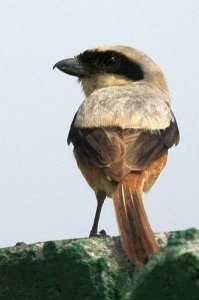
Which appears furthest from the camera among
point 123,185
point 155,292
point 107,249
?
point 123,185

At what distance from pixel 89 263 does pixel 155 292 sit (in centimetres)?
78

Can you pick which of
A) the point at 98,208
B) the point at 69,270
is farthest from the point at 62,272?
the point at 98,208

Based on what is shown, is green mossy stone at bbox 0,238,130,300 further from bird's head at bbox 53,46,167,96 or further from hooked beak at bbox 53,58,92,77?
hooked beak at bbox 53,58,92,77

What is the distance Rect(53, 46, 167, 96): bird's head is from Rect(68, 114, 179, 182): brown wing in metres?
1.40

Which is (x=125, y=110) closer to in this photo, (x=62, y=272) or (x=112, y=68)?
(x=112, y=68)

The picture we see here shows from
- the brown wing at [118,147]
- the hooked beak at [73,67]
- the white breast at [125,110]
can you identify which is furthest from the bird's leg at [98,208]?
the hooked beak at [73,67]

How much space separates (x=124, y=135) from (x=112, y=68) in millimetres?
2044

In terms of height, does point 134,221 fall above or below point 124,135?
below

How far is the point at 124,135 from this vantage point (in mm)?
5660

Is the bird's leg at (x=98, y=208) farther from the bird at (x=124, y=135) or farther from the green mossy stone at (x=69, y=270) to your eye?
the green mossy stone at (x=69, y=270)

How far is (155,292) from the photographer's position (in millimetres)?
2324

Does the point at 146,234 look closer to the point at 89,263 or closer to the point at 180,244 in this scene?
the point at 89,263

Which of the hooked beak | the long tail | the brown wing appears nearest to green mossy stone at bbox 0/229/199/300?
the long tail

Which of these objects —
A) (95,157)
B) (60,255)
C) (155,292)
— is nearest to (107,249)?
(60,255)
